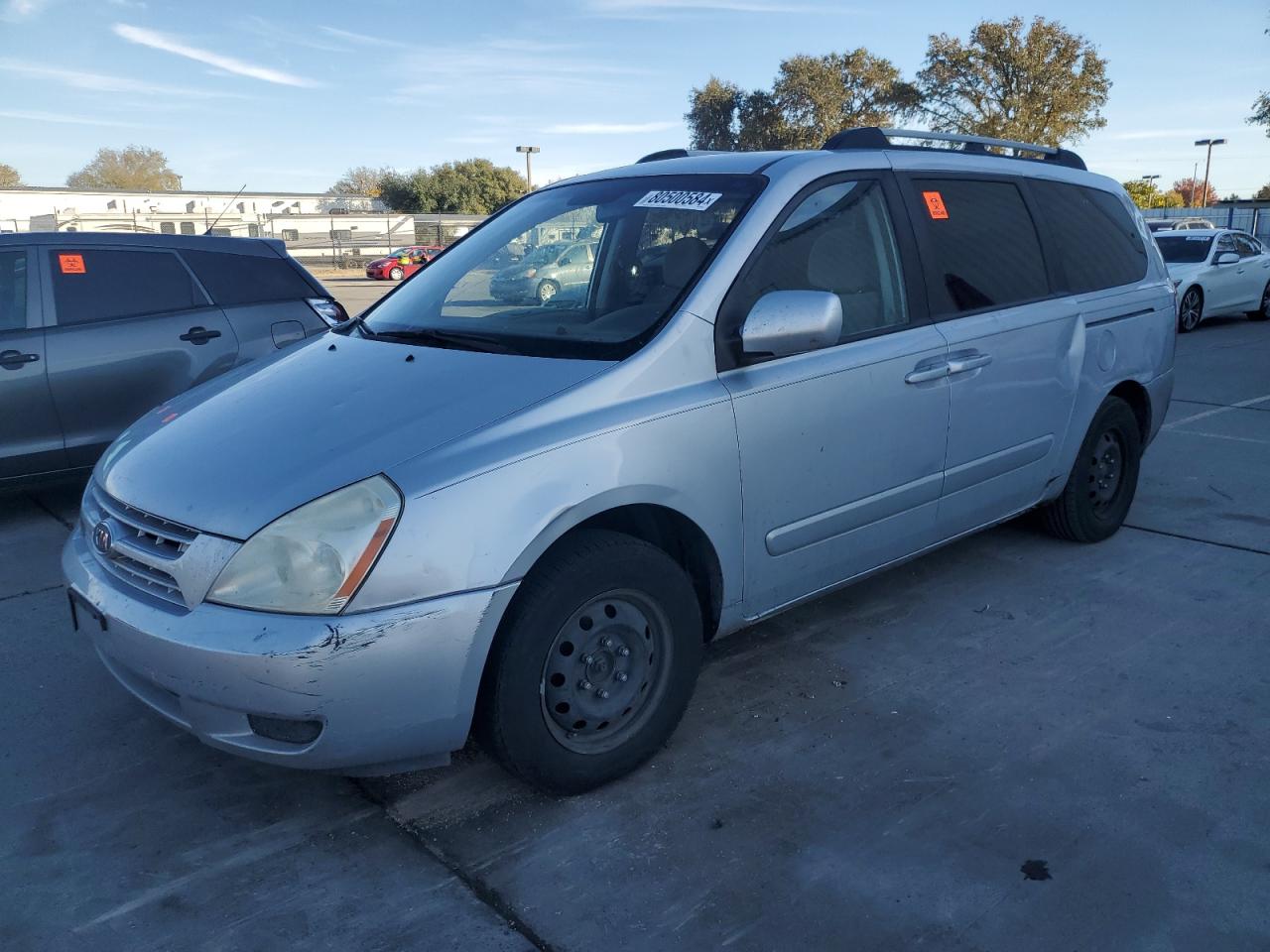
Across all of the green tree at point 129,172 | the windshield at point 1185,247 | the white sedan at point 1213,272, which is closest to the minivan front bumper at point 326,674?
the white sedan at point 1213,272

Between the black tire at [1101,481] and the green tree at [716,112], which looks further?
the green tree at [716,112]

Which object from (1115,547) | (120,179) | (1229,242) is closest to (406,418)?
(1115,547)

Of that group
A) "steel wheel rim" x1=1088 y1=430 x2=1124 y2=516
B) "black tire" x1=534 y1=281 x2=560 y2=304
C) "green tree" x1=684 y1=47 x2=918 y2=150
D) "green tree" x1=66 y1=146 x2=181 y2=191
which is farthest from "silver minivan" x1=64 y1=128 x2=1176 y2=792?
"green tree" x1=66 y1=146 x2=181 y2=191

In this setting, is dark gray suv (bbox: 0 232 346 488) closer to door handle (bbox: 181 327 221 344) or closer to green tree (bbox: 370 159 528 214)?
door handle (bbox: 181 327 221 344)

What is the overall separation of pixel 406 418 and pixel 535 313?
0.81 metres

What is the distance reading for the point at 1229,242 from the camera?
14656 millimetres

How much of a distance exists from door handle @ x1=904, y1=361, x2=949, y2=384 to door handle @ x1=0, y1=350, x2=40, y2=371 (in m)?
4.62

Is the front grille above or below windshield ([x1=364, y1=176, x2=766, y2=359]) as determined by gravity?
below

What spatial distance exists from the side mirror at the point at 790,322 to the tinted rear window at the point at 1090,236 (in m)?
1.96

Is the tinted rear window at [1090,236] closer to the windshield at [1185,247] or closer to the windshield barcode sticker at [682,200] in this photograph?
the windshield barcode sticker at [682,200]

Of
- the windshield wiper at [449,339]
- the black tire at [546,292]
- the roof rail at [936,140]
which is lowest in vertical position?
the windshield wiper at [449,339]

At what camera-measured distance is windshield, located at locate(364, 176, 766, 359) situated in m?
3.14

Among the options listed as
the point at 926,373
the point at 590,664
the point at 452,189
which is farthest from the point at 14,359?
the point at 452,189

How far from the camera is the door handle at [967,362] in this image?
3.71 meters
